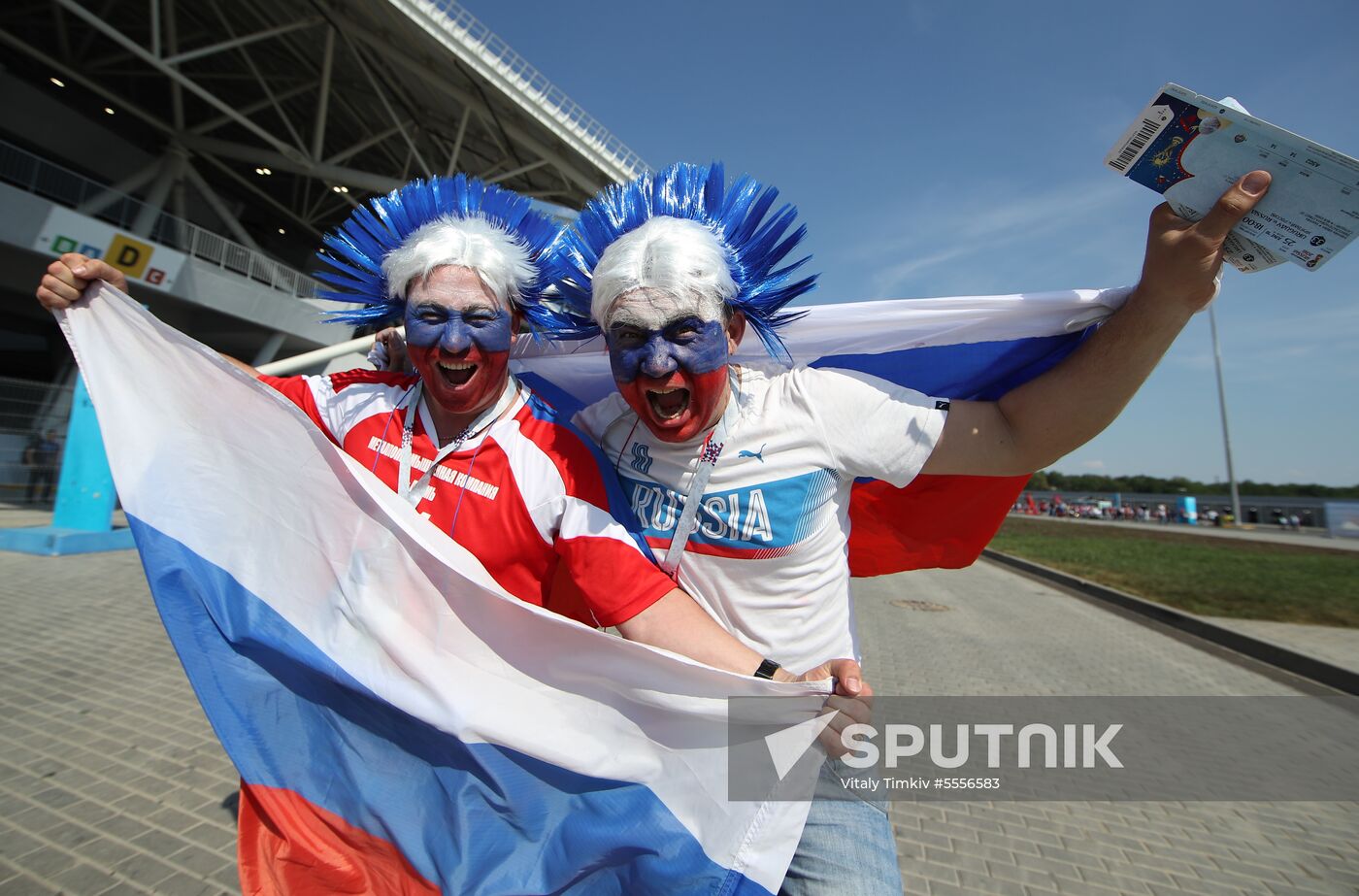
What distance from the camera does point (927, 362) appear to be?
2291 mm

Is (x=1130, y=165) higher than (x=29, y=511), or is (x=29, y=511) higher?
(x=1130, y=165)

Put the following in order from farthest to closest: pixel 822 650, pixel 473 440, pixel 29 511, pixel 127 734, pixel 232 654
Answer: pixel 29 511 → pixel 127 734 → pixel 473 440 → pixel 232 654 → pixel 822 650

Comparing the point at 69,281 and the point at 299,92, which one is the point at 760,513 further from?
the point at 299,92

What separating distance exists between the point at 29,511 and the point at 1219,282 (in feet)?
61.2

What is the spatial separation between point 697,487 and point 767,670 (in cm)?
49

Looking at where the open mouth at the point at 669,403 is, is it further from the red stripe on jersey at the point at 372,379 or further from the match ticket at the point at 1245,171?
the match ticket at the point at 1245,171

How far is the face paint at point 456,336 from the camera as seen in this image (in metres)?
2.07

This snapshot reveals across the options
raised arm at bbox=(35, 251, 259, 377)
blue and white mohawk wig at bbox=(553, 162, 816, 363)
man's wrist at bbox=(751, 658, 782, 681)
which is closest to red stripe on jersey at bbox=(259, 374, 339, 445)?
raised arm at bbox=(35, 251, 259, 377)

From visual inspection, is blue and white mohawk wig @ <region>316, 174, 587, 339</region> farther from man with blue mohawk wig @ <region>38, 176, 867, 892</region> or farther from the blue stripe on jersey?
the blue stripe on jersey

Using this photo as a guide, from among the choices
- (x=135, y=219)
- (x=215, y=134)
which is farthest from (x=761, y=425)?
(x=215, y=134)

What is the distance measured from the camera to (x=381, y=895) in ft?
5.56

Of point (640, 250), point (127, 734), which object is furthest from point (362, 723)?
point (127, 734)

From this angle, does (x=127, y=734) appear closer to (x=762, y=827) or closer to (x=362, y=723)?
(x=362, y=723)

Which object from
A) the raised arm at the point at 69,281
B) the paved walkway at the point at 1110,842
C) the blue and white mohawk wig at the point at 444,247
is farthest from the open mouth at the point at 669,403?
the paved walkway at the point at 1110,842
